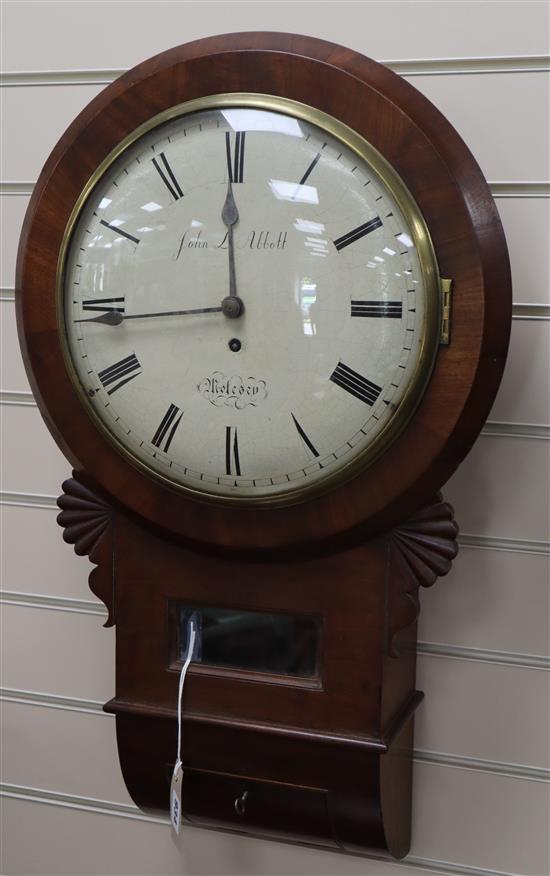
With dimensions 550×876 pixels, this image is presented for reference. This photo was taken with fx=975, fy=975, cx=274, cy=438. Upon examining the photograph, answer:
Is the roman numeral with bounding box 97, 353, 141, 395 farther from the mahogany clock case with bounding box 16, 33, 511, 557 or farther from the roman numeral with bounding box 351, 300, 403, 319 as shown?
Result: the roman numeral with bounding box 351, 300, 403, 319

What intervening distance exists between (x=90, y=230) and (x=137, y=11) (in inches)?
13.5

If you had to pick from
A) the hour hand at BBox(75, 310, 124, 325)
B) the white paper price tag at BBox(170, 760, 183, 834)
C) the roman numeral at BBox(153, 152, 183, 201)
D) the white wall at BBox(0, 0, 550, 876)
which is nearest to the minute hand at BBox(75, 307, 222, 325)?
the hour hand at BBox(75, 310, 124, 325)

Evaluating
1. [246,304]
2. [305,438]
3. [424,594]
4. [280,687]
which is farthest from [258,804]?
[246,304]

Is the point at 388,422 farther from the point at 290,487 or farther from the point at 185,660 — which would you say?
the point at 185,660

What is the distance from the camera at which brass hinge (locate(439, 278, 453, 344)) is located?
85 cm

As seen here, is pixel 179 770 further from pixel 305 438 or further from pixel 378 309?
pixel 378 309

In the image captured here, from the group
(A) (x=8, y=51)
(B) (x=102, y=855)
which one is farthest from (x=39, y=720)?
(A) (x=8, y=51)

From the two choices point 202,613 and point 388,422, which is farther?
point 202,613

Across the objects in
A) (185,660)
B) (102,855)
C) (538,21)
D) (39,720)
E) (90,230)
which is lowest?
(102,855)

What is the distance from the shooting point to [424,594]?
3.51 ft

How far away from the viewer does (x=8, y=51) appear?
1181 mm

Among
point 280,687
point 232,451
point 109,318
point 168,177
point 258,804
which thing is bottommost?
point 258,804

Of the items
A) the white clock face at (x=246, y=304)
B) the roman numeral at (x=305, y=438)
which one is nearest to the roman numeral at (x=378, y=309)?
the white clock face at (x=246, y=304)

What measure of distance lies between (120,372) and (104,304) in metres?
0.07
